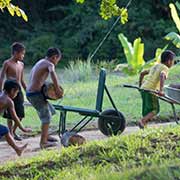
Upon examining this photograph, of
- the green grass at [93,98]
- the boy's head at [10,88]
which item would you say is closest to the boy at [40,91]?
the boy's head at [10,88]

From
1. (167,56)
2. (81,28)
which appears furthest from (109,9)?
(81,28)

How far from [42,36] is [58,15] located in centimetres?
250

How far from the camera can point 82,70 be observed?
2031 cm

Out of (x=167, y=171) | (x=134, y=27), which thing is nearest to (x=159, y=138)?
(x=167, y=171)

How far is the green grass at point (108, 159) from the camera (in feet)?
19.1

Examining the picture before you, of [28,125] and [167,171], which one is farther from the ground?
[167,171]

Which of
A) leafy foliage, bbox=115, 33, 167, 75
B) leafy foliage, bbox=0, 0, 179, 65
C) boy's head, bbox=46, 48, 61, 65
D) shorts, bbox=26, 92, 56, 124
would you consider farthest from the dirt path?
leafy foliage, bbox=0, 0, 179, 65

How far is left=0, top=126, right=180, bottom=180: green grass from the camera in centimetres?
584

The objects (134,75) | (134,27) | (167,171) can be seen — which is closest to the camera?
(167,171)

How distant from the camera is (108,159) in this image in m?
6.43

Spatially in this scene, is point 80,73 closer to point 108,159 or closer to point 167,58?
point 167,58

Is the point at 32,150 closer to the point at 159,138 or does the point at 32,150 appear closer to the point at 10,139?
the point at 10,139

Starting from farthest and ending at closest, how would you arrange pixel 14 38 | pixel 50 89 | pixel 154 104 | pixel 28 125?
pixel 14 38, pixel 28 125, pixel 154 104, pixel 50 89

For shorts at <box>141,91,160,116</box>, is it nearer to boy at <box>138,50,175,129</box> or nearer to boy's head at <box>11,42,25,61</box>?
boy at <box>138,50,175,129</box>
